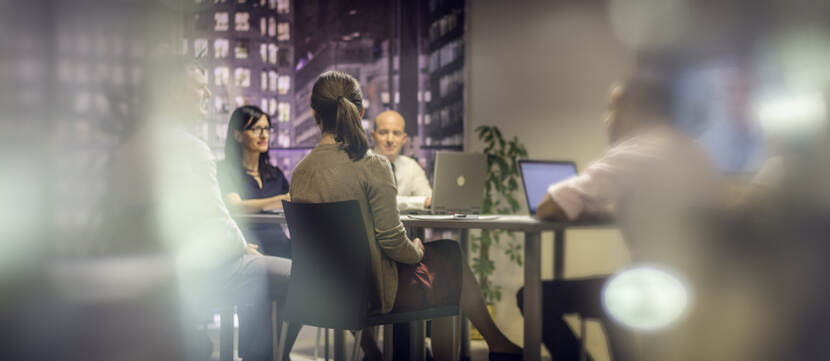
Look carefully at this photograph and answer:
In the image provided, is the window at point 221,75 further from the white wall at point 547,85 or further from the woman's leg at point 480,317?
the woman's leg at point 480,317

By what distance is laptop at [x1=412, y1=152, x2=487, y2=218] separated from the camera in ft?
8.16

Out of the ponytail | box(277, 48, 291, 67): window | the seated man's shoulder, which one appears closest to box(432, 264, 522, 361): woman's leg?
the ponytail

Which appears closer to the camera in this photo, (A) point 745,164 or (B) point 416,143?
(A) point 745,164

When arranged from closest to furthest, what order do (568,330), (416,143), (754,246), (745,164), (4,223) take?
(754,246) → (568,330) → (745,164) → (4,223) → (416,143)

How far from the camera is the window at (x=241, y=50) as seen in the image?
4.31 meters

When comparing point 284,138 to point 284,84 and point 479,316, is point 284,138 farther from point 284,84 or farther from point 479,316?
point 479,316

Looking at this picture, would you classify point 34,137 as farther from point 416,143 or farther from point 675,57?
point 675,57

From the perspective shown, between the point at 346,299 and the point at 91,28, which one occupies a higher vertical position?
the point at 91,28

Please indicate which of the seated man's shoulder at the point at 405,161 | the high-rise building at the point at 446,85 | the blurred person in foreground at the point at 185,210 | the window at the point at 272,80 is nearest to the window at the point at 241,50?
the window at the point at 272,80

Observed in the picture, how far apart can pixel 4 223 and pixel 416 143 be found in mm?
2640

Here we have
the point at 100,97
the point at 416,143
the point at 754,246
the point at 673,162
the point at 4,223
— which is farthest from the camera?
the point at 416,143

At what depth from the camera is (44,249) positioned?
324cm

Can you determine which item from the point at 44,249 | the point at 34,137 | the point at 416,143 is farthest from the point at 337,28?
the point at 44,249

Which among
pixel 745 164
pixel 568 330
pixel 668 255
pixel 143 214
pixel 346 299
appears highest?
pixel 745 164
